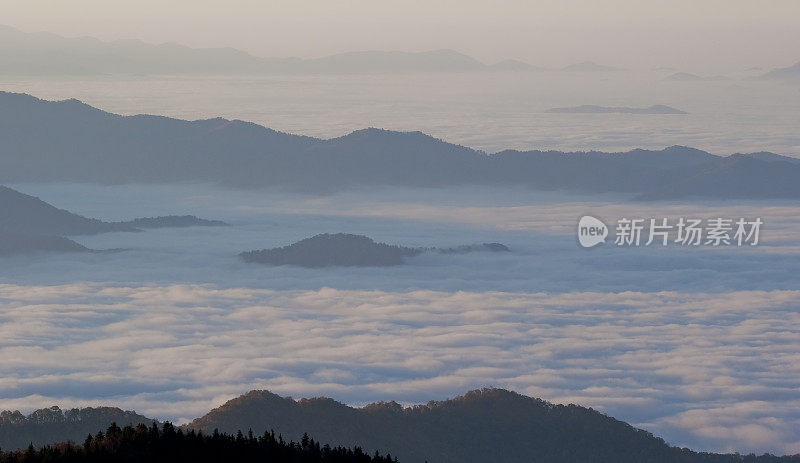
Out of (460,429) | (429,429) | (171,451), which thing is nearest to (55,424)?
(429,429)

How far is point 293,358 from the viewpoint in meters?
176

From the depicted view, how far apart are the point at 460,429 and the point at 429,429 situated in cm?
270

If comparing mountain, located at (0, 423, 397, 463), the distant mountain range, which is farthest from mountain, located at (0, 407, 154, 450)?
mountain, located at (0, 423, 397, 463)

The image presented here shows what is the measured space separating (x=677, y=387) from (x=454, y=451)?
56471 mm

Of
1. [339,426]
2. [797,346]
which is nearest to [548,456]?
[339,426]

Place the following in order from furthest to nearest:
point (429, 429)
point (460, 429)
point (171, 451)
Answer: point (460, 429) < point (429, 429) < point (171, 451)

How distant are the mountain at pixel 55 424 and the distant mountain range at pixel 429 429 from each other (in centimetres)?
8

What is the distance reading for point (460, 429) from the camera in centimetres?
11519

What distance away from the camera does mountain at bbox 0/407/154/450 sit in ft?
338

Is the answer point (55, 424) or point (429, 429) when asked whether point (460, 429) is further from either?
point (55, 424)

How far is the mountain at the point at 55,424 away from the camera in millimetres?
102875

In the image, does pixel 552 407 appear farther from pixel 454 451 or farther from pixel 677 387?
pixel 677 387

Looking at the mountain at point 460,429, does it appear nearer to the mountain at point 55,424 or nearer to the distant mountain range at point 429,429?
the distant mountain range at point 429,429

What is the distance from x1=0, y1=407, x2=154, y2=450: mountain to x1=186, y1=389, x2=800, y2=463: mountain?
Result: 7.39 metres
